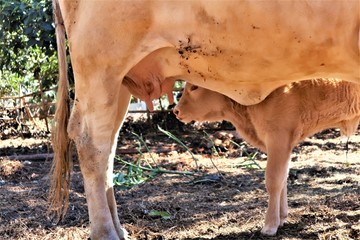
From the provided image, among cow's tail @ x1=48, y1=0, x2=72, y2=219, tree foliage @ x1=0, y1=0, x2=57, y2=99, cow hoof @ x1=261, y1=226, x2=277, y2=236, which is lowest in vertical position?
cow hoof @ x1=261, y1=226, x2=277, y2=236

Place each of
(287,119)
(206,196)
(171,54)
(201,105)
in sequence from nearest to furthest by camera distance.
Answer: (171,54), (287,119), (201,105), (206,196)

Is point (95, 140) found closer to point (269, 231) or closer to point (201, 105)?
point (201, 105)

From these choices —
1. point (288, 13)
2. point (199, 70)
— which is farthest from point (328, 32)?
point (199, 70)

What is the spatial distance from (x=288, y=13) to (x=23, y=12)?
228 inches

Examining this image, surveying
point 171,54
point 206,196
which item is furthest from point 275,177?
point 206,196

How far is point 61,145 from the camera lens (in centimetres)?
490

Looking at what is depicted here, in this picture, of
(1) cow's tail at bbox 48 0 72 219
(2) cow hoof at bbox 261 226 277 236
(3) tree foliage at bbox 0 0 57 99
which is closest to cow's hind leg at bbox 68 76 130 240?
(1) cow's tail at bbox 48 0 72 219

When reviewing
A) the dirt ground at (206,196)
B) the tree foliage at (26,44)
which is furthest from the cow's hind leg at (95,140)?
the tree foliage at (26,44)

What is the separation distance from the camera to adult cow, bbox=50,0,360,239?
3934 mm

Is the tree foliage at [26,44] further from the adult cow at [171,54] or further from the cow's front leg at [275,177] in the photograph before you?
the cow's front leg at [275,177]

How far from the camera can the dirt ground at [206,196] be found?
5.08m

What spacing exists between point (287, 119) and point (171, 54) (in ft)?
3.79

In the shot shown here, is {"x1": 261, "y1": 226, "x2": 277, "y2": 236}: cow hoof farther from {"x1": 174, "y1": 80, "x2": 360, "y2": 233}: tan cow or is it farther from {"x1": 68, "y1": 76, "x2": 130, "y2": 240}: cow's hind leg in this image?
{"x1": 68, "y1": 76, "x2": 130, "y2": 240}: cow's hind leg

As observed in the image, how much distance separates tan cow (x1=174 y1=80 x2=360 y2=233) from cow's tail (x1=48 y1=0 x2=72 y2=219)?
1.46 m
